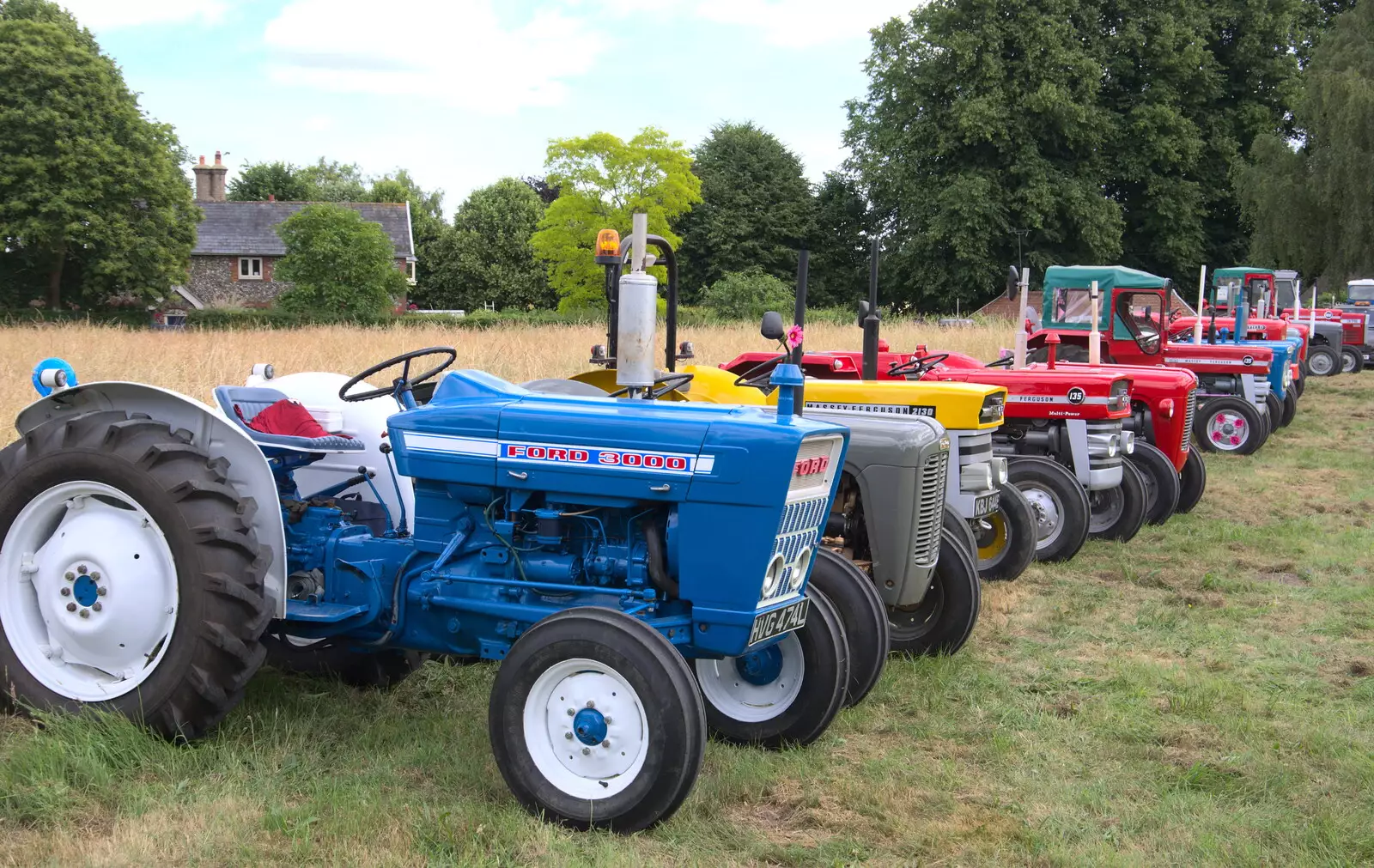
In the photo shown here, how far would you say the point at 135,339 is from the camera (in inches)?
540

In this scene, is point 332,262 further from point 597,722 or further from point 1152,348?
point 597,722

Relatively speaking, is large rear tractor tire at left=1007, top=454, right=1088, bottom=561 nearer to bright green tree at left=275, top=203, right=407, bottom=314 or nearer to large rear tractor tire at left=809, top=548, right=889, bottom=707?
large rear tractor tire at left=809, top=548, right=889, bottom=707

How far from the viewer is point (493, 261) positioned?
54.4 m

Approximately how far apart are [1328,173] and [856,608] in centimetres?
3262

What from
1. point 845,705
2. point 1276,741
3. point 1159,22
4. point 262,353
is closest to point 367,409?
point 845,705

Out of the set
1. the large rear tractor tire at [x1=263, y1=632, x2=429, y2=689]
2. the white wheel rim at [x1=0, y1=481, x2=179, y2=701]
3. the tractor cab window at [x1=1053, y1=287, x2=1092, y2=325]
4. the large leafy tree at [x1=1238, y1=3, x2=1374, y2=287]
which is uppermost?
the large leafy tree at [x1=1238, y1=3, x2=1374, y2=287]

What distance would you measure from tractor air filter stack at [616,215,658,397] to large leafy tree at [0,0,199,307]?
32.4m

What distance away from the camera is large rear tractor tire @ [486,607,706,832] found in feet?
10.0

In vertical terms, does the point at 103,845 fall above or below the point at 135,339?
below

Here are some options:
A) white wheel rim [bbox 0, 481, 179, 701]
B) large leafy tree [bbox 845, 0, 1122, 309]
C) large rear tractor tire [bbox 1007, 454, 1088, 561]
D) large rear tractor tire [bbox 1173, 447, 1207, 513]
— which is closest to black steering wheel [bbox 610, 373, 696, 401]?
white wheel rim [bbox 0, 481, 179, 701]

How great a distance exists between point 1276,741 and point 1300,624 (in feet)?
6.69

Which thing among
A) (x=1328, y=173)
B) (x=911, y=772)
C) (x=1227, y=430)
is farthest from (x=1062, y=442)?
(x=1328, y=173)

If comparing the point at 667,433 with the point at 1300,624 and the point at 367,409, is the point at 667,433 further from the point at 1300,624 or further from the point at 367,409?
the point at 1300,624

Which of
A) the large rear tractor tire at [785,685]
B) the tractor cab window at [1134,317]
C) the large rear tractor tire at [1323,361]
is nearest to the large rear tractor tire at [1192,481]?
the tractor cab window at [1134,317]
